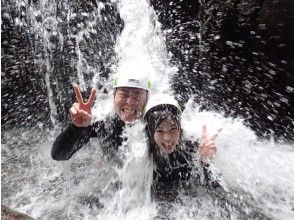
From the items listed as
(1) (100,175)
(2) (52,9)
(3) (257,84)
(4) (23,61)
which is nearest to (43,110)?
(4) (23,61)

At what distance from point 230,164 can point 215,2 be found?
4.87 metres

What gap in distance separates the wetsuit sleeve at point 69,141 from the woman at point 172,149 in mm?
683

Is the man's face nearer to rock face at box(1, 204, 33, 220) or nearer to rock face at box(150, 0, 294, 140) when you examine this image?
rock face at box(1, 204, 33, 220)

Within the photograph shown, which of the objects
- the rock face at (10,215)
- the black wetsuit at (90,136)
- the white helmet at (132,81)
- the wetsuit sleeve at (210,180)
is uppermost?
the white helmet at (132,81)

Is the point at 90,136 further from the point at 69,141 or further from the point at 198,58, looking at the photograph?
the point at 198,58

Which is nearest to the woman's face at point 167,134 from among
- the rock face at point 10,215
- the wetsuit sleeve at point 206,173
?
the wetsuit sleeve at point 206,173

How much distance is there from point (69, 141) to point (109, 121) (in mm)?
586

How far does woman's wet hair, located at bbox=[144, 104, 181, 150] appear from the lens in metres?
3.57

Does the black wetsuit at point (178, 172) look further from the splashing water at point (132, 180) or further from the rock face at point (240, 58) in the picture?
the rock face at point (240, 58)

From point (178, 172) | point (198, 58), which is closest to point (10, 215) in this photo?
point (178, 172)

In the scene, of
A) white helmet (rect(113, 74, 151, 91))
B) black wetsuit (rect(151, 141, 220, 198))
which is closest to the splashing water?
black wetsuit (rect(151, 141, 220, 198))

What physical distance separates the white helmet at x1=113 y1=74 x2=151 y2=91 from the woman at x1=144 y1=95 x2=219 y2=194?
233mm

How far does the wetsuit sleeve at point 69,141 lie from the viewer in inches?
144

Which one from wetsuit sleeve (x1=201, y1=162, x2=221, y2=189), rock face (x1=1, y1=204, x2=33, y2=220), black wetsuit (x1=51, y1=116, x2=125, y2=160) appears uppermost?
rock face (x1=1, y1=204, x2=33, y2=220)
